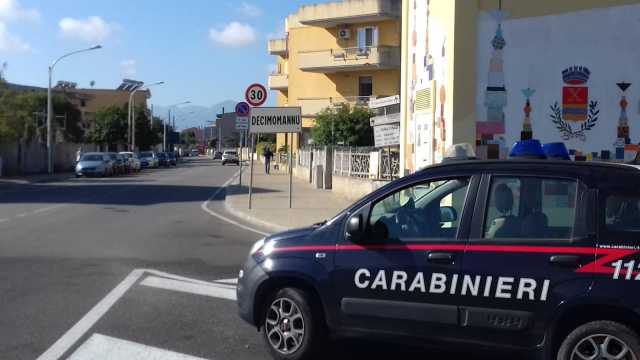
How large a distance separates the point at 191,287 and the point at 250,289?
322 centimetres

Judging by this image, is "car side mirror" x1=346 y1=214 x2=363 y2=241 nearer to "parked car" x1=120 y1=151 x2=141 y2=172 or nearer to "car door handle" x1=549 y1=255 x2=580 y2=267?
"car door handle" x1=549 y1=255 x2=580 y2=267

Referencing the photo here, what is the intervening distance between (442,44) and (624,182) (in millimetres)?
10423

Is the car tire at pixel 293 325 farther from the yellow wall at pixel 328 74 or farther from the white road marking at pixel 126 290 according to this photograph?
the yellow wall at pixel 328 74

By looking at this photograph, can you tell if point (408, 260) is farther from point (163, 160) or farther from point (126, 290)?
point (163, 160)

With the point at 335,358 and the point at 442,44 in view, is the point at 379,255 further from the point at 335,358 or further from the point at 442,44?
the point at 442,44

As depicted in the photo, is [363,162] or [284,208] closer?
[284,208]

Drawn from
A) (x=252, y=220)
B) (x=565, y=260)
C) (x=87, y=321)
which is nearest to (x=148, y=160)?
(x=252, y=220)

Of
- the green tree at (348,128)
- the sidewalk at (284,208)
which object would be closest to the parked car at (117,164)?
the green tree at (348,128)

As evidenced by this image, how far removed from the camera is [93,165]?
42.9 m

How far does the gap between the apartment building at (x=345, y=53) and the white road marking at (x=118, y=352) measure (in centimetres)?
4151

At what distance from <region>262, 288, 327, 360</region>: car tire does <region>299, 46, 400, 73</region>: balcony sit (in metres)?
44.8

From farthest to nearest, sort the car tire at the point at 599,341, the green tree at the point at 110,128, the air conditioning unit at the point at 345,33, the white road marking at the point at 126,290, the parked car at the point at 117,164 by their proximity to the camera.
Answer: the green tree at the point at 110,128
the air conditioning unit at the point at 345,33
the parked car at the point at 117,164
the white road marking at the point at 126,290
the car tire at the point at 599,341

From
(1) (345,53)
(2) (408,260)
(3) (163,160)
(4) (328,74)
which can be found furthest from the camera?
(3) (163,160)

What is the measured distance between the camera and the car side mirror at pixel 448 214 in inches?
224
